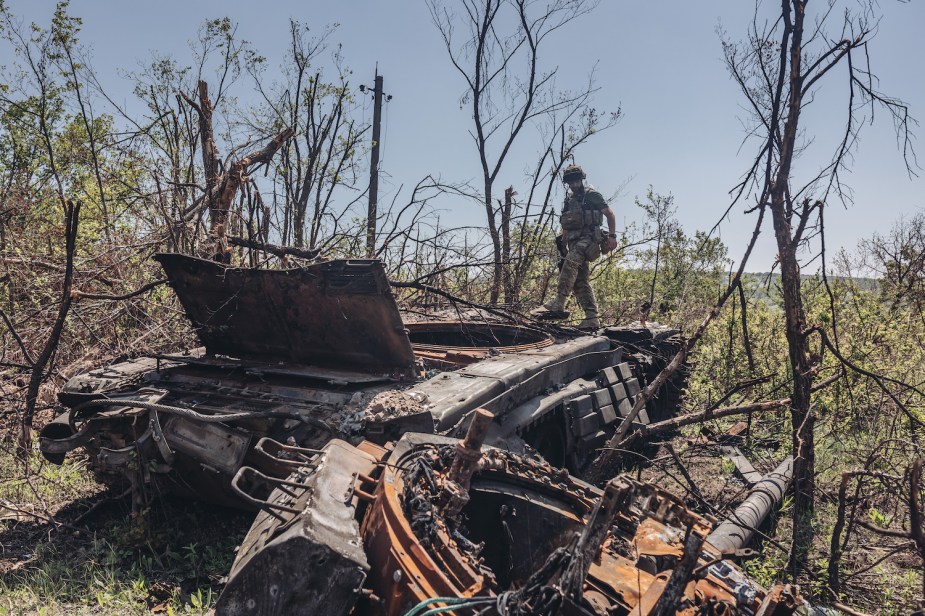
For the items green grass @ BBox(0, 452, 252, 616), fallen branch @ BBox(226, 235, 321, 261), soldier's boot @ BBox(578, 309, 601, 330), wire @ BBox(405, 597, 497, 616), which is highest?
fallen branch @ BBox(226, 235, 321, 261)

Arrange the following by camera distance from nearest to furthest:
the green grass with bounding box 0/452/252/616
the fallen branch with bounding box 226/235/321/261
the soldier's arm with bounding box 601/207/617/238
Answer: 1. the green grass with bounding box 0/452/252/616
2. the fallen branch with bounding box 226/235/321/261
3. the soldier's arm with bounding box 601/207/617/238

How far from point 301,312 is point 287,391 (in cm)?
73

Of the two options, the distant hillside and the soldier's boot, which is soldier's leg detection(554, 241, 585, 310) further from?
the distant hillside

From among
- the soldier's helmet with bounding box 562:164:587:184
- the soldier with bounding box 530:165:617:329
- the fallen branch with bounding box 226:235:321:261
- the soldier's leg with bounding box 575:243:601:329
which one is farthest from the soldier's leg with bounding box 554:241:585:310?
the fallen branch with bounding box 226:235:321:261

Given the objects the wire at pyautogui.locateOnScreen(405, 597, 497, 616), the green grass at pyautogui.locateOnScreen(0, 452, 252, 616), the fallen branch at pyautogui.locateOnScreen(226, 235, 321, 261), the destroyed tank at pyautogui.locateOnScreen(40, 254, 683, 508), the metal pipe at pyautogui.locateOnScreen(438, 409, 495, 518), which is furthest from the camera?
the fallen branch at pyautogui.locateOnScreen(226, 235, 321, 261)

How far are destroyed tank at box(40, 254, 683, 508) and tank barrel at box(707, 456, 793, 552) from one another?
1.35 m

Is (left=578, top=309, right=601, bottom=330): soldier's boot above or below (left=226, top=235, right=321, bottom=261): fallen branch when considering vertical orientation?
below

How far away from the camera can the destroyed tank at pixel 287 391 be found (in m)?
4.09

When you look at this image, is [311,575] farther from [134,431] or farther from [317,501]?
[134,431]

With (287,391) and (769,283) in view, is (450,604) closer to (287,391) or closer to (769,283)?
(287,391)

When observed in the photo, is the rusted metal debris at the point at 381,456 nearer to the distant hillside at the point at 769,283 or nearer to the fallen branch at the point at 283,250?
the fallen branch at the point at 283,250

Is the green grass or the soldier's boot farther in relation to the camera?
the soldier's boot

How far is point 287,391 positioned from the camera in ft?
14.7

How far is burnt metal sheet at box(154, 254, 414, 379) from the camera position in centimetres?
467
